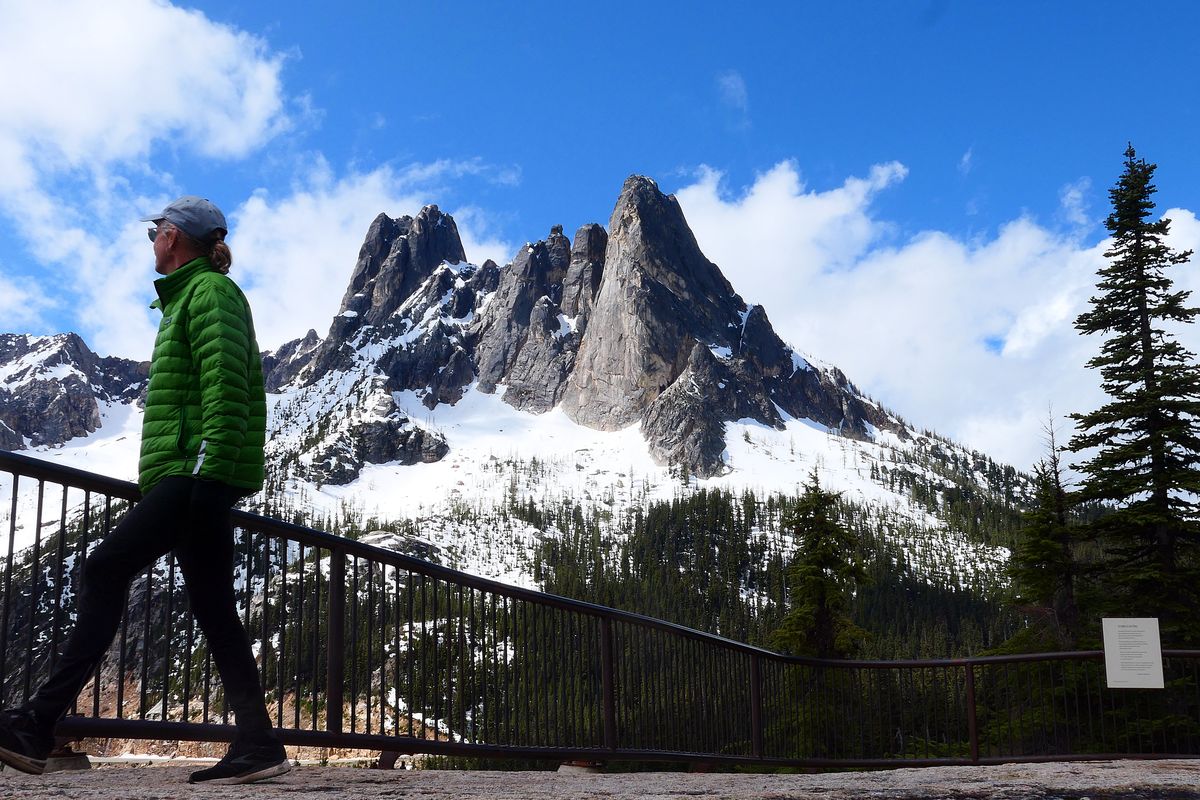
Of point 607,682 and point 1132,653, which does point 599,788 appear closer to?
point 607,682

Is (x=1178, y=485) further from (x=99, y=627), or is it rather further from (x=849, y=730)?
(x=99, y=627)

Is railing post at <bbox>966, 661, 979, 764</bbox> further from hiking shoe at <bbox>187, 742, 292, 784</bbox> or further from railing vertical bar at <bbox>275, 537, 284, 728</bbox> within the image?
hiking shoe at <bbox>187, 742, 292, 784</bbox>

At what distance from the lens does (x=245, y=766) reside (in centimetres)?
425

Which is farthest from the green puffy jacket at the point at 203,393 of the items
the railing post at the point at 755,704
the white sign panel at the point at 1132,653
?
the white sign panel at the point at 1132,653

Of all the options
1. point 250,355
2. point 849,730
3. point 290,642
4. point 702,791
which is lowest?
point 849,730

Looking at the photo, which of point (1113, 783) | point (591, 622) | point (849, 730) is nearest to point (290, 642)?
point (591, 622)

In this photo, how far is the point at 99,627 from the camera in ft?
13.0

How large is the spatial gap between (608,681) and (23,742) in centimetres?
443

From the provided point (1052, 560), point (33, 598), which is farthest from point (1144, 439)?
point (33, 598)

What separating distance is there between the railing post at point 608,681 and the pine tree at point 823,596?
22659 mm

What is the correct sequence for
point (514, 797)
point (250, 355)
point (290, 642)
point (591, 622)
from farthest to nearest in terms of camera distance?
point (591, 622), point (290, 642), point (250, 355), point (514, 797)

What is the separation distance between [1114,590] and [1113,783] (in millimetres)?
24919

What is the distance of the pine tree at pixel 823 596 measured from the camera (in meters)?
29.3

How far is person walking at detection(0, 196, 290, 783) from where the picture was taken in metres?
3.93
